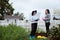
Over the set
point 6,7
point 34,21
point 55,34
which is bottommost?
point 55,34

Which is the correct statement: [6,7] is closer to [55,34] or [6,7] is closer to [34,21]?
[34,21]

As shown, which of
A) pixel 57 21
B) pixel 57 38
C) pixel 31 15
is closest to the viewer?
pixel 57 38

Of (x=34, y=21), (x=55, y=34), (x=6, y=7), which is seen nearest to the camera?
(x=55, y=34)

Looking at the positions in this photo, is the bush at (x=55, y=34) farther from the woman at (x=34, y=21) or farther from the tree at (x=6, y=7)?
the tree at (x=6, y=7)

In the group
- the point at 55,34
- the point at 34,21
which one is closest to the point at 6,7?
the point at 34,21

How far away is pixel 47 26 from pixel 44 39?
3.90m

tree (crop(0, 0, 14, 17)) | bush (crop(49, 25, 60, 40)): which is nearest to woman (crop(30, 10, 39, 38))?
bush (crop(49, 25, 60, 40))

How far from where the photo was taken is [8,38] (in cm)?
1091

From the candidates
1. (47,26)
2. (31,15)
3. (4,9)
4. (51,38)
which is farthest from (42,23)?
(4,9)

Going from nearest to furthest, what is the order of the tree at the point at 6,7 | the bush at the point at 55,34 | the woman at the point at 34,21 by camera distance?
the bush at the point at 55,34, the woman at the point at 34,21, the tree at the point at 6,7

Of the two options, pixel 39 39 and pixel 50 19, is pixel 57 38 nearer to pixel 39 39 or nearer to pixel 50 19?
pixel 39 39

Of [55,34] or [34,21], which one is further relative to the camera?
[34,21]

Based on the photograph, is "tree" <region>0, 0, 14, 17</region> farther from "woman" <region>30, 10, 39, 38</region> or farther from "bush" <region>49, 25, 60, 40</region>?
"bush" <region>49, 25, 60, 40</region>

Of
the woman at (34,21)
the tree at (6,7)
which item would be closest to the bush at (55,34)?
the woman at (34,21)
